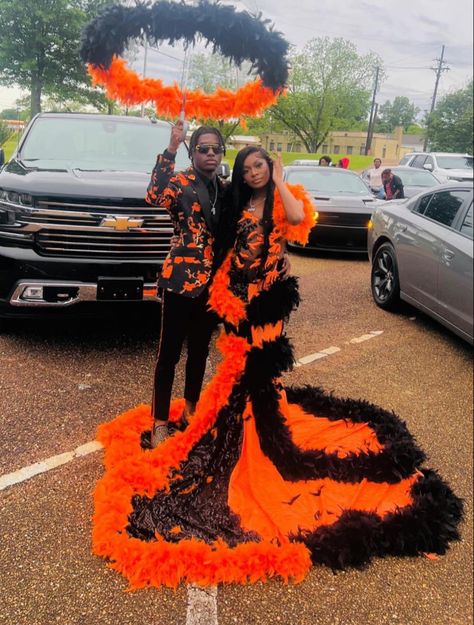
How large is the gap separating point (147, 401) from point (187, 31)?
7.13 ft

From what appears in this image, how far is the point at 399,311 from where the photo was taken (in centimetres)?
593

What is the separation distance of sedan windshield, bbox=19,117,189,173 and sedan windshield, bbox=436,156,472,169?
10889 millimetres

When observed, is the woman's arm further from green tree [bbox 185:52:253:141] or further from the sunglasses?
green tree [bbox 185:52:253:141]

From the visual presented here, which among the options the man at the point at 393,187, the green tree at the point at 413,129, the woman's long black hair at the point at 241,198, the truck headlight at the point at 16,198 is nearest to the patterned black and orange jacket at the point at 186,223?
the woman's long black hair at the point at 241,198

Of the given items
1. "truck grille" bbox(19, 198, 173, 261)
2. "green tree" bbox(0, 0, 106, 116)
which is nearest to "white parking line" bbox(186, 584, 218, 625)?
"truck grille" bbox(19, 198, 173, 261)

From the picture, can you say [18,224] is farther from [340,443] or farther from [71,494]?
[340,443]

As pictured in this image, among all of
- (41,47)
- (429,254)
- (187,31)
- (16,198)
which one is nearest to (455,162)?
(429,254)

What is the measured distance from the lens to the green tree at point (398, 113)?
85.8m

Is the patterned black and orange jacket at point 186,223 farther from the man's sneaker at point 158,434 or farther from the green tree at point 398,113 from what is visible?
the green tree at point 398,113

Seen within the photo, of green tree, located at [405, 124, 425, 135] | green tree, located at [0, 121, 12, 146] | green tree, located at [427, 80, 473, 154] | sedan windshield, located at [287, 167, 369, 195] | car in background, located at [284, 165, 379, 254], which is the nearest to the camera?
car in background, located at [284, 165, 379, 254]

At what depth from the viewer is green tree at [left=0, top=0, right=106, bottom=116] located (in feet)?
60.6

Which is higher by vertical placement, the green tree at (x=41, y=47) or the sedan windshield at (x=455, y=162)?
the green tree at (x=41, y=47)

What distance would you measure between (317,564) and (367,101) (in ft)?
166

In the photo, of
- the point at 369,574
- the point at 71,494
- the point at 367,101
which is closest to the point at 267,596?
the point at 369,574
